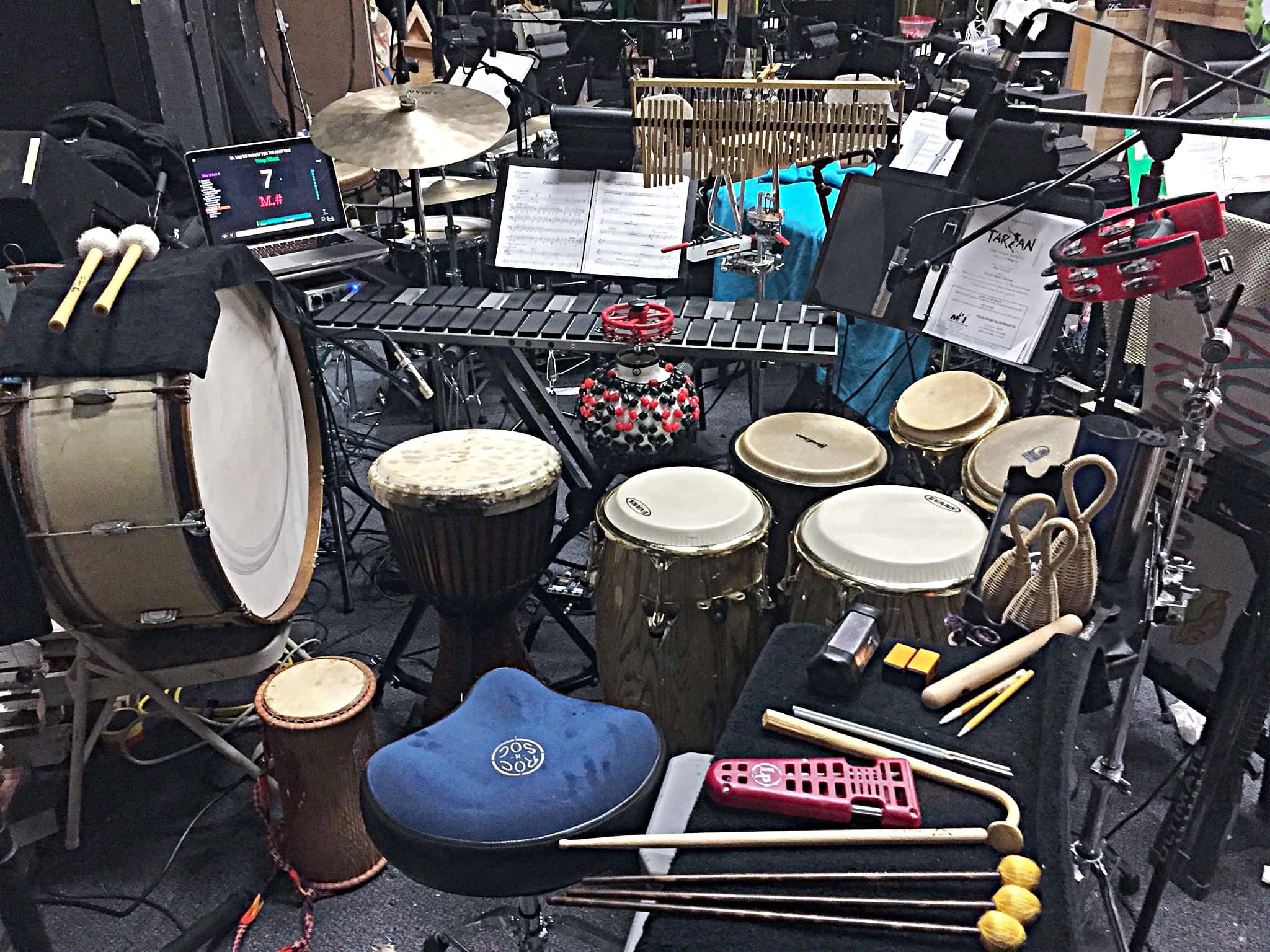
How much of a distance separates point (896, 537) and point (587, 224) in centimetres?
179

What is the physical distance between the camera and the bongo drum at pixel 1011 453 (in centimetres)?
231

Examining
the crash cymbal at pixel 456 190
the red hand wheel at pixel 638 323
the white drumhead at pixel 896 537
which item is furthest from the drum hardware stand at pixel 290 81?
the white drumhead at pixel 896 537

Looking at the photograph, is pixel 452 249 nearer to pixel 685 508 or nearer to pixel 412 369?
pixel 412 369

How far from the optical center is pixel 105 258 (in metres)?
2.16

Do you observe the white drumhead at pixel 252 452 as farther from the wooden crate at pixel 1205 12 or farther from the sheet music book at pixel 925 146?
the wooden crate at pixel 1205 12

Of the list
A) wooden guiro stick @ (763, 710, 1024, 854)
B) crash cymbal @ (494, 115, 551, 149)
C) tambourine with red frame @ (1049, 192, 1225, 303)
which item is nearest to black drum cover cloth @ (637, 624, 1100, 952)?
wooden guiro stick @ (763, 710, 1024, 854)

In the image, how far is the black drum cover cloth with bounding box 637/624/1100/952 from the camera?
3.34 feet

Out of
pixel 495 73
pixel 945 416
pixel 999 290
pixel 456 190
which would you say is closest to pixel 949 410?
pixel 945 416

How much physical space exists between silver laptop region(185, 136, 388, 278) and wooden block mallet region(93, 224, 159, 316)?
3.33 ft

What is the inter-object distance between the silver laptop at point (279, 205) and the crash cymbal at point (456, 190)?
2.66 feet

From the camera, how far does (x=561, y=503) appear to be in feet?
13.7

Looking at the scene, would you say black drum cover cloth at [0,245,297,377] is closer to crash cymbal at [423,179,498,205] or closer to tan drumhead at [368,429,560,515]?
tan drumhead at [368,429,560,515]


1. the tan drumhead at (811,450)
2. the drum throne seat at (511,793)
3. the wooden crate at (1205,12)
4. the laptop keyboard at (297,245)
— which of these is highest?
the wooden crate at (1205,12)

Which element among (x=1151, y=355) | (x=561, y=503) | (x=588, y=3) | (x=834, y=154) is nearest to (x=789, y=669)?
(x=1151, y=355)
